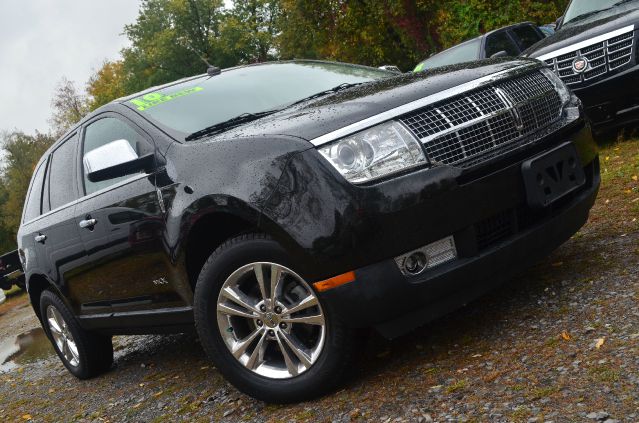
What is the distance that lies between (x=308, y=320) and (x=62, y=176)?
2.62 metres

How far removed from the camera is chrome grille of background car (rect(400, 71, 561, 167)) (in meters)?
3.33

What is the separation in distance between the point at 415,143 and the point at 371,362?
123cm

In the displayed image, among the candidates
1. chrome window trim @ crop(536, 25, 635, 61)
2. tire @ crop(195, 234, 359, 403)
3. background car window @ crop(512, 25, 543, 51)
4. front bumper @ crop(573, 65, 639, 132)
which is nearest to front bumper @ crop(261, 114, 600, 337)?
tire @ crop(195, 234, 359, 403)

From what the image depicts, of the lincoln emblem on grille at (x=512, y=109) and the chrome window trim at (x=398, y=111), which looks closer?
the chrome window trim at (x=398, y=111)

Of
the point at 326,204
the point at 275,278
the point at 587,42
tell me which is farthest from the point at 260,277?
the point at 587,42

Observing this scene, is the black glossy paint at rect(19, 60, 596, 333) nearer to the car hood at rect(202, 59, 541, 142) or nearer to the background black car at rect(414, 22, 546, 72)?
the car hood at rect(202, 59, 541, 142)

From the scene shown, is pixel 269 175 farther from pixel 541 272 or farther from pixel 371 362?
pixel 541 272

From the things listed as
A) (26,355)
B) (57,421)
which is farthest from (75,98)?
(57,421)

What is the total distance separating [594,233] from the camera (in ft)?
16.5

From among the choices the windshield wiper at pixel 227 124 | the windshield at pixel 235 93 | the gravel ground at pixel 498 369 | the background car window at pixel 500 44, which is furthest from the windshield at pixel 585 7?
the windshield wiper at pixel 227 124

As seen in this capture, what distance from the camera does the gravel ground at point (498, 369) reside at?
9.67 ft

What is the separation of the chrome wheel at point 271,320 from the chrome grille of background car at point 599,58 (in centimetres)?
477

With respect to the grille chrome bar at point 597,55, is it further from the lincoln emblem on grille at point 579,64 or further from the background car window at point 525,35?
the background car window at point 525,35

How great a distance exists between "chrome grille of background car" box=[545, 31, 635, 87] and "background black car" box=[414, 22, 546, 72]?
2.68 metres
